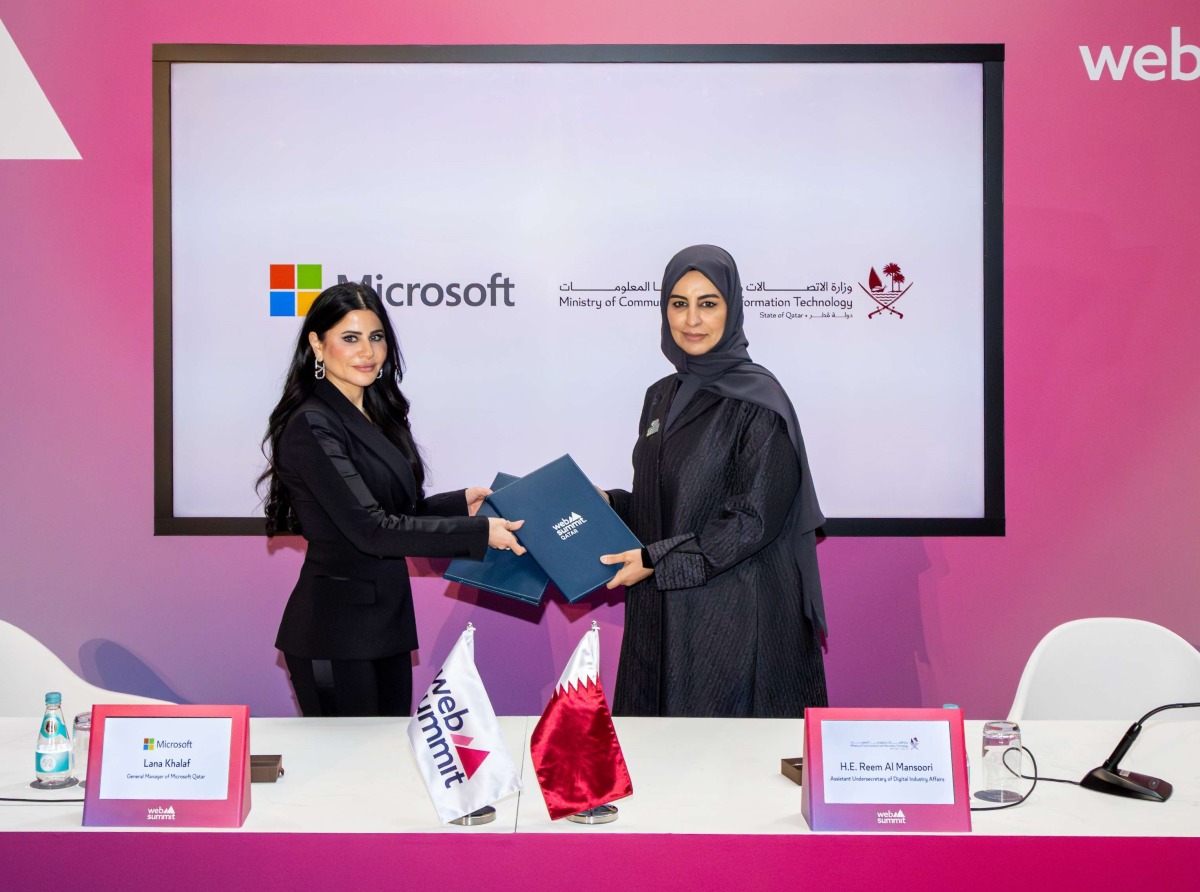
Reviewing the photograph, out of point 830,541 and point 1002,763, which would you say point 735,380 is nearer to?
point 830,541

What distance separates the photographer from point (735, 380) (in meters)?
2.69

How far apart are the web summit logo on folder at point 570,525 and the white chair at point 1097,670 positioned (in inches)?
48.1

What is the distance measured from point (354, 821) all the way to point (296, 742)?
461 millimetres

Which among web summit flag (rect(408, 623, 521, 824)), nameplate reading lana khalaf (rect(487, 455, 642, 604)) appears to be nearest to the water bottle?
web summit flag (rect(408, 623, 521, 824))

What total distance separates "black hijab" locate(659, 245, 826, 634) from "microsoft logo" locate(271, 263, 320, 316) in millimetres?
1321

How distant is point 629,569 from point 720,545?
23 centimetres

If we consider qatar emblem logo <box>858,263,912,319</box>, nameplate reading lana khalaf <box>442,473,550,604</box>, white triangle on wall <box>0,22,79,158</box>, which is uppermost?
white triangle on wall <box>0,22,79,158</box>

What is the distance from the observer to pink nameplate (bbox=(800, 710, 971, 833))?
1.51m

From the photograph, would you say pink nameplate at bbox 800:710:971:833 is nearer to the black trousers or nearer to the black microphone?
the black microphone

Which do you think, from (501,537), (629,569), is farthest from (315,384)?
(629,569)

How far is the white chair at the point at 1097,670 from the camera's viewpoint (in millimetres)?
2746

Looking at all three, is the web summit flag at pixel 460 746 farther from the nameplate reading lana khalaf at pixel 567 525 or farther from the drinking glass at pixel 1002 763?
the nameplate reading lana khalaf at pixel 567 525

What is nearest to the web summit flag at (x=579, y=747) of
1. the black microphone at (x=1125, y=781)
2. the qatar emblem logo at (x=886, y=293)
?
the black microphone at (x=1125, y=781)

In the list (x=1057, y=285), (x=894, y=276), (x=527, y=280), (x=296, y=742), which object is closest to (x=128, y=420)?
(x=527, y=280)
